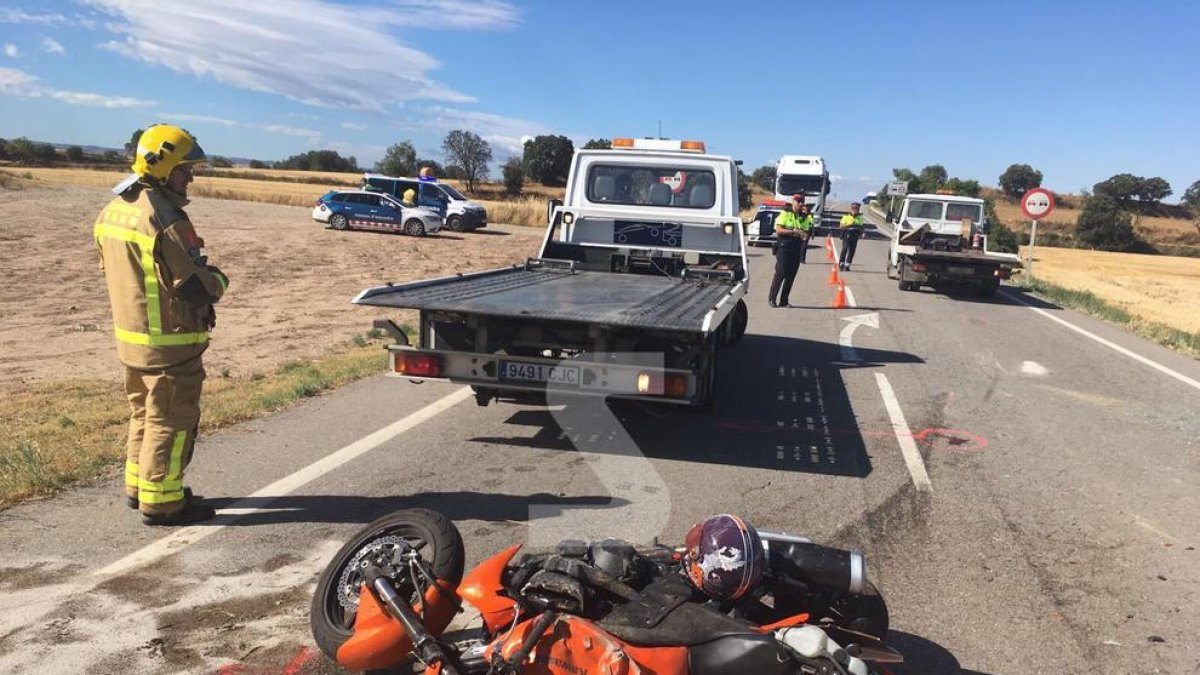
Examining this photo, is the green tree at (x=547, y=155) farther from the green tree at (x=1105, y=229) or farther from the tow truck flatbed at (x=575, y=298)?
the green tree at (x=1105, y=229)

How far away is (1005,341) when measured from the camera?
11914 millimetres

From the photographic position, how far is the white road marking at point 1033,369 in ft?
31.6

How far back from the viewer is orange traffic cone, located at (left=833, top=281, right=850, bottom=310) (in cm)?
1509

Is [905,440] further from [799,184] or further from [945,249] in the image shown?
[799,184]

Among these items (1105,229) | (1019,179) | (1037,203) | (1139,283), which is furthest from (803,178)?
(1019,179)

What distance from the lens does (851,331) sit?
12141 mm

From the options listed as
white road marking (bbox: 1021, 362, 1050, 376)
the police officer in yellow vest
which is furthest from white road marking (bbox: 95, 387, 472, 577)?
white road marking (bbox: 1021, 362, 1050, 376)

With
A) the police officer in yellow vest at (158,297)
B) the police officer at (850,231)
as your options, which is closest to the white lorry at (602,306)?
the police officer in yellow vest at (158,297)

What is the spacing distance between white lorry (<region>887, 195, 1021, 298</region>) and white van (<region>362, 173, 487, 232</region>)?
54.4 ft

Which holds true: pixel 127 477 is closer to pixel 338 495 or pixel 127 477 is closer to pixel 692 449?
pixel 338 495

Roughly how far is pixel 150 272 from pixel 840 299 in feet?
44.6

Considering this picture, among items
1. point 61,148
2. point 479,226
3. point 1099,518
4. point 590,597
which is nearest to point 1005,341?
point 1099,518

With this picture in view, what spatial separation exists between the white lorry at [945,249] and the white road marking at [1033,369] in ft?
23.6

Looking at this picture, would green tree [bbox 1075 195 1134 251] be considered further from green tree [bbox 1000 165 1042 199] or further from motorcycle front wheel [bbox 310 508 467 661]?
motorcycle front wheel [bbox 310 508 467 661]
